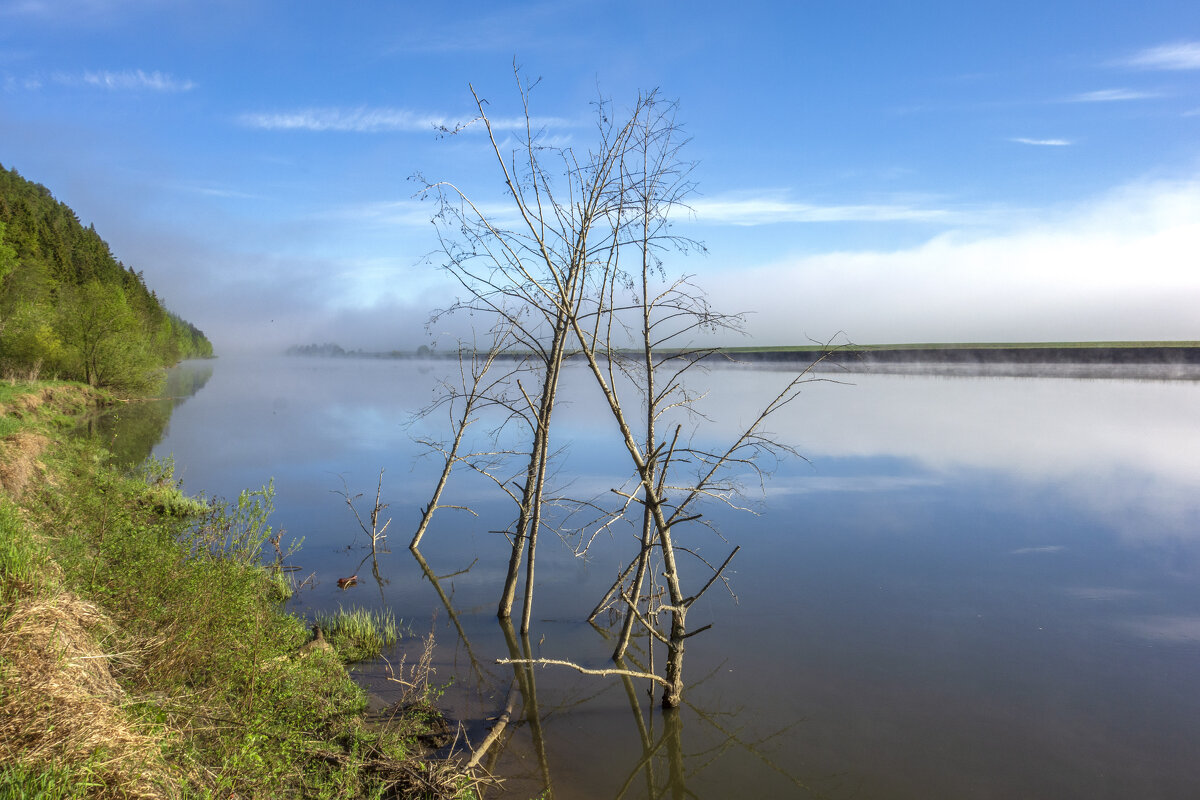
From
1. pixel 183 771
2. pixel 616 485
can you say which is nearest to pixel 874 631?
pixel 183 771

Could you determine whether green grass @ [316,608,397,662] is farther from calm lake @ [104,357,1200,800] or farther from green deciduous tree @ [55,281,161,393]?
green deciduous tree @ [55,281,161,393]

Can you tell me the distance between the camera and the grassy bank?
4453 mm

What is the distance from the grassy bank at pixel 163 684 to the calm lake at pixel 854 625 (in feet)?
5.02

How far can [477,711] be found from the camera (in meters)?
9.02

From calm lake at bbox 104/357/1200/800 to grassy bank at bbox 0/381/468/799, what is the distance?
153 centimetres

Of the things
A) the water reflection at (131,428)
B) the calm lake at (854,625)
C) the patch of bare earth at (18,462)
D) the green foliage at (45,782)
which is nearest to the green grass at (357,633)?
the calm lake at (854,625)

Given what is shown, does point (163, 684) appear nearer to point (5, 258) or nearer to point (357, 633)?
point (357, 633)

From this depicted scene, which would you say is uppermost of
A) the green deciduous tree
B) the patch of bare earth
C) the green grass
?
the green deciduous tree

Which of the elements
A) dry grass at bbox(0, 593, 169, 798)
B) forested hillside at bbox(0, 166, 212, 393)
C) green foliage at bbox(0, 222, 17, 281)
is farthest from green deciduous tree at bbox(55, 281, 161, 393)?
dry grass at bbox(0, 593, 169, 798)

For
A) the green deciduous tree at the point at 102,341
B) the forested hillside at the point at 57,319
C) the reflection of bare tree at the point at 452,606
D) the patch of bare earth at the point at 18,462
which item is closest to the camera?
the reflection of bare tree at the point at 452,606

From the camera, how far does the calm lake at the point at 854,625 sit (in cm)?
821

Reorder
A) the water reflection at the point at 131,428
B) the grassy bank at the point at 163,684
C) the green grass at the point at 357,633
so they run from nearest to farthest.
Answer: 1. the grassy bank at the point at 163,684
2. the green grass at the point at 357,633
3. the water reflection at the point at 131,428

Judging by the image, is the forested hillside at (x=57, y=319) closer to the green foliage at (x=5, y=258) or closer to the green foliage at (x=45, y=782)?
the green foliage at (x=5, y=258)

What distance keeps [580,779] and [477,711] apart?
1.80m
